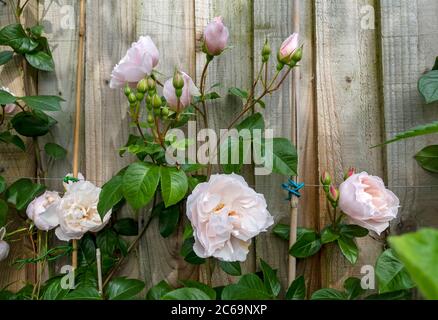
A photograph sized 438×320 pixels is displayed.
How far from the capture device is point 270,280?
3.31 feet

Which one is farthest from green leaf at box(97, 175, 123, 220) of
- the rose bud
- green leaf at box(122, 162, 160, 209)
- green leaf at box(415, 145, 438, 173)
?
green leaf at box(415, 145, 438, 173)

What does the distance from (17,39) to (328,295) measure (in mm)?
1029

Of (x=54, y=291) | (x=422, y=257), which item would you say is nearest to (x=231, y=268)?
(x=54, y=291)

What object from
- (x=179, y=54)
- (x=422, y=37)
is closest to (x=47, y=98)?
(x=179, y=54)

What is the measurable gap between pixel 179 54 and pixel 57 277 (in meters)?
0.67

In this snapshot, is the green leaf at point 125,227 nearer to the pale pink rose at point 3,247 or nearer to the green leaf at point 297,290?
the pale pink rose at point 3,247

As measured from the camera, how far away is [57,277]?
3.54 ft

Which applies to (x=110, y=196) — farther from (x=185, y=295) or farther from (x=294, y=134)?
A: (x=294, y=134)

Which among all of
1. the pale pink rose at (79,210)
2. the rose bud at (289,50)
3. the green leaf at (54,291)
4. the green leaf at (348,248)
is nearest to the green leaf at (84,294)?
the green leaf at (54,291)

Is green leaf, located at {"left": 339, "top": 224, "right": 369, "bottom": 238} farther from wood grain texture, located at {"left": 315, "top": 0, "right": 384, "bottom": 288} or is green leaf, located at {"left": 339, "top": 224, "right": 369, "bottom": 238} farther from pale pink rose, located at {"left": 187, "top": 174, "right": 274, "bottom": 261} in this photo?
pale pink rose, located at {"left": 187, "top": 174, "right": 274, "bottom": 261}

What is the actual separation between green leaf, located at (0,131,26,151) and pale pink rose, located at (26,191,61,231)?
0.52ft

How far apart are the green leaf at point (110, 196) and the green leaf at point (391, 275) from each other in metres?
0.57

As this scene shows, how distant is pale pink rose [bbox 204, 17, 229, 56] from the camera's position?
976 millimetres
